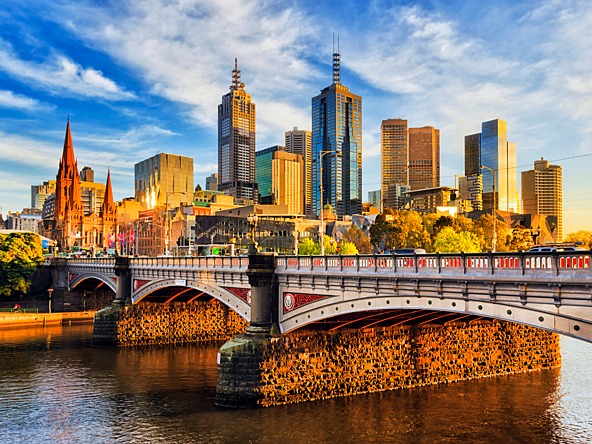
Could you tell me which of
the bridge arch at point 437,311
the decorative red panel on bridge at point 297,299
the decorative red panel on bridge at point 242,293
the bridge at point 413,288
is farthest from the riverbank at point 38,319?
the decorative red panel on bridge at point 297,299

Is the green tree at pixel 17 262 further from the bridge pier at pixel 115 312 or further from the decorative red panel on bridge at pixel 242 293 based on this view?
the decorative red panel on bridge at pixel 242 293

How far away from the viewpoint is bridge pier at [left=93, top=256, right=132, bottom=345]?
209 ft

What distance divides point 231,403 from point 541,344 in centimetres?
2707

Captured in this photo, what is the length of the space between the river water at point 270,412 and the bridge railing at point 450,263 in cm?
902

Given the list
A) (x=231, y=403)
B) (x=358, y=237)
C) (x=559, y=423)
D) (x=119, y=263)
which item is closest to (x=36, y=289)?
(x=119, y=263)

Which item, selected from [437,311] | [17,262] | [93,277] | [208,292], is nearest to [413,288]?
[437,311]

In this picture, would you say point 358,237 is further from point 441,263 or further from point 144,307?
point 441,263

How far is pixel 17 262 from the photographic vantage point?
308 feet

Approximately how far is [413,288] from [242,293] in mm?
18532

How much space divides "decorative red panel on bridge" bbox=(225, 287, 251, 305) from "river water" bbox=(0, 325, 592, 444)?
23.0ft

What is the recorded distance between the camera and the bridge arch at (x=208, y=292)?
45.2 meters

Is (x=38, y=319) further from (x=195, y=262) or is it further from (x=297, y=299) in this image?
(x=297, y=299)

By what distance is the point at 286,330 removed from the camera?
3959 centimetres

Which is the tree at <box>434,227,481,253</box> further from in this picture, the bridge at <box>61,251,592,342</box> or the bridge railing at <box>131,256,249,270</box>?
the bridge at <box>61,251,592,342</box>
